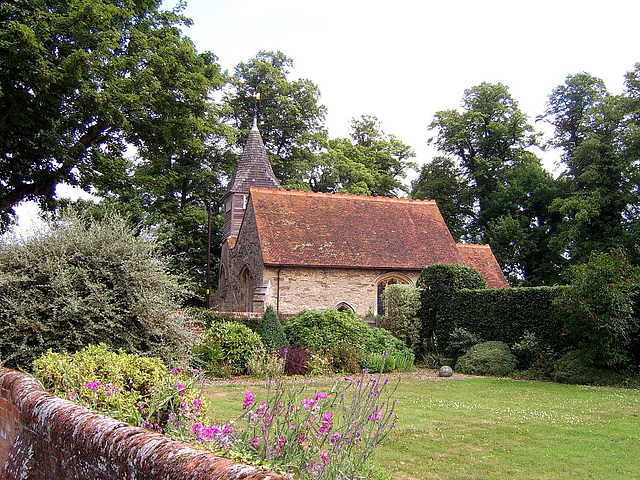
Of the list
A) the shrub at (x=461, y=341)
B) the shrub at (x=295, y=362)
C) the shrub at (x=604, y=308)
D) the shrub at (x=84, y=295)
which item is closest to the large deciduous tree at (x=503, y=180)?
the shrub at (x=461, y=341)

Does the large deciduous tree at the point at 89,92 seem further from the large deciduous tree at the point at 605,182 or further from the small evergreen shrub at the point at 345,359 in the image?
the large deciduous tree at the point at 605,182

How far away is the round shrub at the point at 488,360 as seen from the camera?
17906mm

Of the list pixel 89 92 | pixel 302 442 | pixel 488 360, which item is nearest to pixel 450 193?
pixel 488 360

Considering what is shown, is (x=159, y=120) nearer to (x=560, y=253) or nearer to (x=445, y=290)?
(x=445, y=290)

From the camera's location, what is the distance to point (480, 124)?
40.5 metres

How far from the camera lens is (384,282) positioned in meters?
25.3

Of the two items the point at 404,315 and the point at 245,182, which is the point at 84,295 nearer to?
the point at 404,315

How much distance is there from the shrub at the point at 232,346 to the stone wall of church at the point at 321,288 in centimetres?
→ 719

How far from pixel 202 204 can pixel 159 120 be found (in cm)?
1766

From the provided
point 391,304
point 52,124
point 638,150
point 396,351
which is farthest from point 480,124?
point 52,124

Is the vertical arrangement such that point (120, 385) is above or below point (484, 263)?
below

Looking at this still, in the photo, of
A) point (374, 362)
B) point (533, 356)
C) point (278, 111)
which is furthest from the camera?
point (278, 111)

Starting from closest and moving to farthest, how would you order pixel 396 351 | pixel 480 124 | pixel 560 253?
pixel 396 351 → pixel 560 253 → pixel 480 124

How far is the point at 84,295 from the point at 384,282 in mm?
18213
